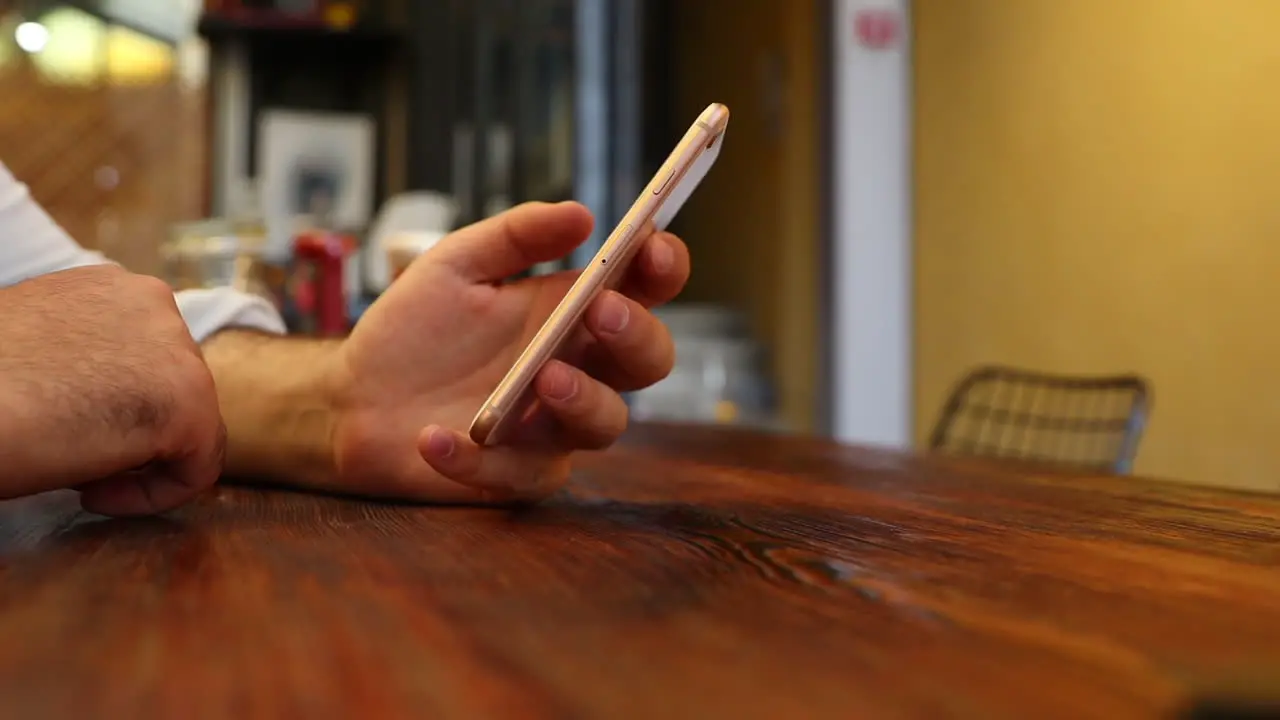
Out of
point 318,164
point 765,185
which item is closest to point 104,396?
Answer: point 765,185

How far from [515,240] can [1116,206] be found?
1.53 meters

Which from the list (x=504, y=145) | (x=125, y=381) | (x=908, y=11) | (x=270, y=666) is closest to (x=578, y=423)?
(x=125, y=381)

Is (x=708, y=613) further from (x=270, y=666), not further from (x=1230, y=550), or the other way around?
(x=1230, y=550)

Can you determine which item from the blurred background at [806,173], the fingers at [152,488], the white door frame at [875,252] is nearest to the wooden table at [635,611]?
the fingers at [152,488]

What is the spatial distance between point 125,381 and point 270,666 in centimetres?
26

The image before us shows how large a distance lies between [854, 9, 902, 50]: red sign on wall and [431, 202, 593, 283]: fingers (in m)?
2.14

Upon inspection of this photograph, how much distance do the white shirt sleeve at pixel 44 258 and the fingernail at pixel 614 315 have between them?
14.7 inches

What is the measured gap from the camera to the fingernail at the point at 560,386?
19.0 inches

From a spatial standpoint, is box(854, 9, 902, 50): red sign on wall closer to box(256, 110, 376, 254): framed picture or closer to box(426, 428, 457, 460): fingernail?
box(256, 110, 376, 254): framed picture

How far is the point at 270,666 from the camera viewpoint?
217 millimetres

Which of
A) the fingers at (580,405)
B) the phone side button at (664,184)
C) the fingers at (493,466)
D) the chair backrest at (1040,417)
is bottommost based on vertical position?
the chair backrest at (1040,417)

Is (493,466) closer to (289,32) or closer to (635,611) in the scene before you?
(635,611)

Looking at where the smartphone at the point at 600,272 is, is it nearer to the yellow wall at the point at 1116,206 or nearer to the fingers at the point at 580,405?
the fingers at the point at 580,405

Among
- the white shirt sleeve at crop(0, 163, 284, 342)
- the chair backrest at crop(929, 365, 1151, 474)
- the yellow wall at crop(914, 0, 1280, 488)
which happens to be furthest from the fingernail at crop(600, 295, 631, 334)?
the yellow wall at crop(914, 0, 1280, 488)
